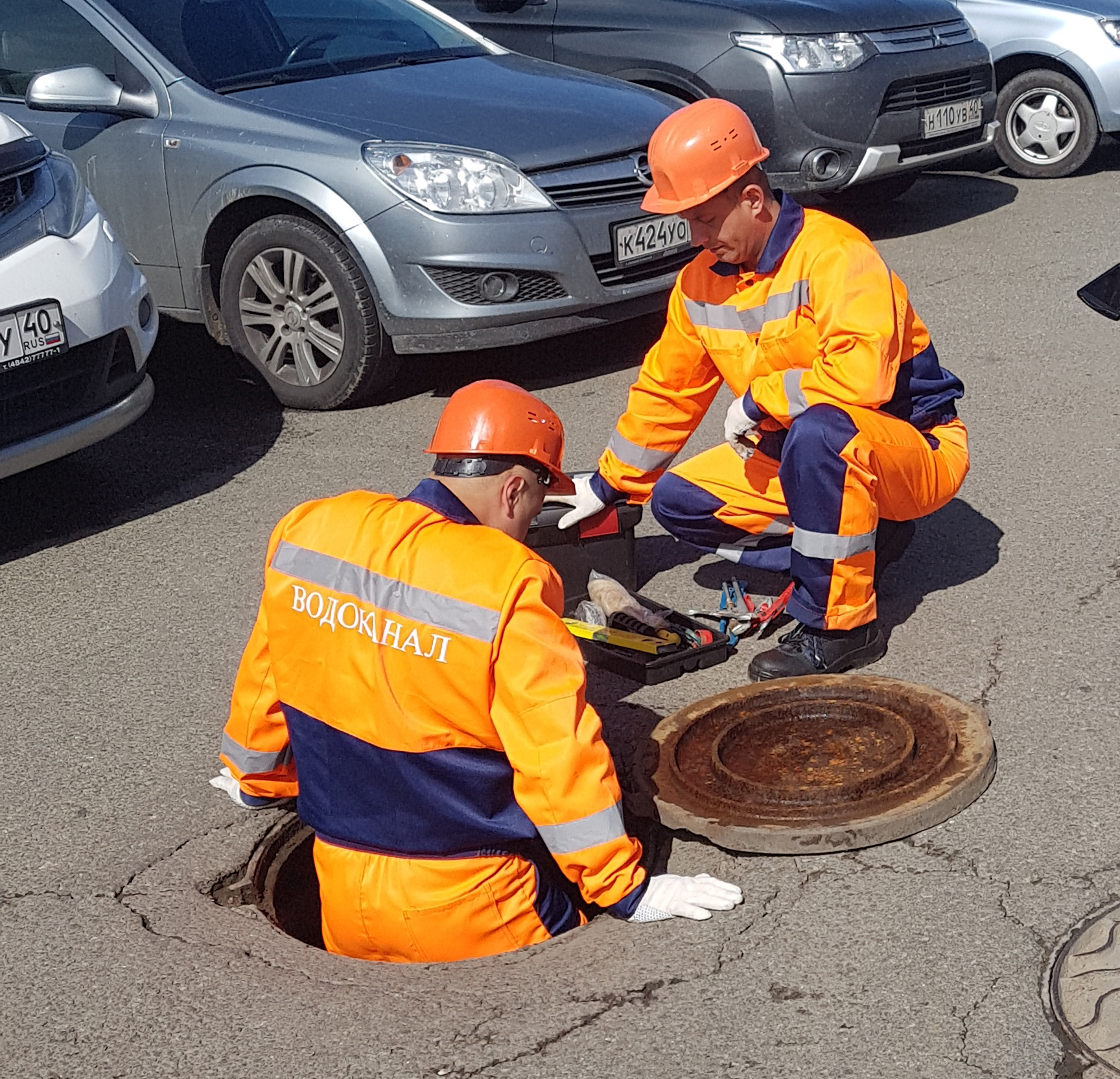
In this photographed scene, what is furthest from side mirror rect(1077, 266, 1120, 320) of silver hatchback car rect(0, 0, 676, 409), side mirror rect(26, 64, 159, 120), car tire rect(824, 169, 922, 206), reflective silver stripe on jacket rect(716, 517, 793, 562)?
car tire rect(824, 169, 922, 206)

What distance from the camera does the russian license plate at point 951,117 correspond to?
9.03 m

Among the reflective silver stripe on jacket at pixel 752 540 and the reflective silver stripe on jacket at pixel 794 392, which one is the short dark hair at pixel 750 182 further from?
the reflective silver stripe on jacket at pixel 752 540

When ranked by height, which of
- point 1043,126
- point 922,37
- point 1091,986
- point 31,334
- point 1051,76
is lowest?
point 1043,126

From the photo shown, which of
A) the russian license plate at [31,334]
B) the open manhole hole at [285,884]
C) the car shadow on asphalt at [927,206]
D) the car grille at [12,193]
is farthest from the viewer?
the car shadow on asphalt at [927,206]

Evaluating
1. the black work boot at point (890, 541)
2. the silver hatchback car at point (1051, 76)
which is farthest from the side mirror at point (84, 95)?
the silver hatchback car at point (1051, 76)

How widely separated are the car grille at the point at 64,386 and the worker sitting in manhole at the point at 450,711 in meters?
2.51

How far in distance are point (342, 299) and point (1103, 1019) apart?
465 cm

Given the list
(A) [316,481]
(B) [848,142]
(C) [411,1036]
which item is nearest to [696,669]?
(C) [411,1036]

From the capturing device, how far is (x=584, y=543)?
4.83 m

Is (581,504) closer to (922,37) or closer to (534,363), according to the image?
(534,363)

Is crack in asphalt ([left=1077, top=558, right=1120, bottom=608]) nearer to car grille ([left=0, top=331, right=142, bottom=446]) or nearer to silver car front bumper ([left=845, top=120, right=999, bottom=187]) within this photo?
car grille ([left=0, top=331, right=142, bottom=446])

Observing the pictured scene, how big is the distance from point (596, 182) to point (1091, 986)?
4.56m

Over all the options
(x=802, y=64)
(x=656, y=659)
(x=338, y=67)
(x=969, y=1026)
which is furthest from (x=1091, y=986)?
(x=802, y=64)

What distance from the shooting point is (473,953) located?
3262mm
